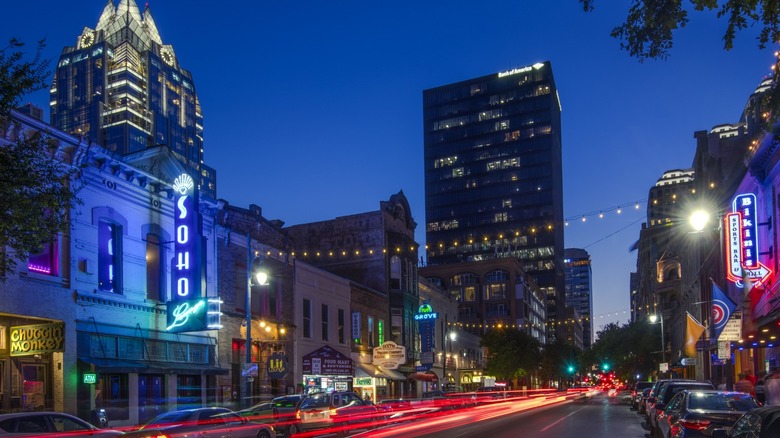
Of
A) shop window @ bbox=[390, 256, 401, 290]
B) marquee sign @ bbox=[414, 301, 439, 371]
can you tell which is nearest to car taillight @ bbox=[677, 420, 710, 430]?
shop window @ bbox=[390, 256, 401, 290]

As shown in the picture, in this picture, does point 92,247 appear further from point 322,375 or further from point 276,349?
point 322,375

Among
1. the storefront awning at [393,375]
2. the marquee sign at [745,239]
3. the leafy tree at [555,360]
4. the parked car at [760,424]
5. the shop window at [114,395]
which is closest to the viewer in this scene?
the parked car at [760,424]

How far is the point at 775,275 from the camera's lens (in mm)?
26250

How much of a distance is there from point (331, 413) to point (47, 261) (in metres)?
10.2

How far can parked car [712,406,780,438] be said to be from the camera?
301 inches

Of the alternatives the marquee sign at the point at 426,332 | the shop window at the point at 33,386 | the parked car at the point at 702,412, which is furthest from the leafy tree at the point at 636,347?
the shop window at the point at 33,386

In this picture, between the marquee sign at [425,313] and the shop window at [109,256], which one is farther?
the marquee sign at [425,313]


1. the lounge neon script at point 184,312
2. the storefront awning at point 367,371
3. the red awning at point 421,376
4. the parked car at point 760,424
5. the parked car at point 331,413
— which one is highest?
the lounge neon script at point 184,312

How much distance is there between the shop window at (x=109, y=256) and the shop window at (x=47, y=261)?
196 cm

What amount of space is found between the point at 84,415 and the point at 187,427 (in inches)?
317

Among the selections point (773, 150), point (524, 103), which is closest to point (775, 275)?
point (773, 150)

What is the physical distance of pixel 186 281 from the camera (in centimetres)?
2766

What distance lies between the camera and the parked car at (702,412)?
14.0 m

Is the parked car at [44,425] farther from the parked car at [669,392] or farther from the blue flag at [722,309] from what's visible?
the blue flag at [722,309]
